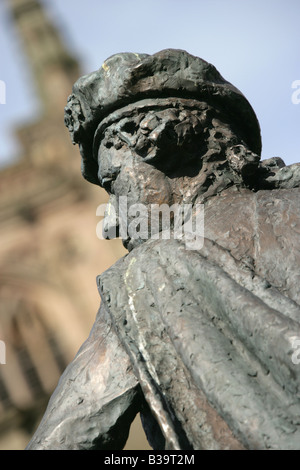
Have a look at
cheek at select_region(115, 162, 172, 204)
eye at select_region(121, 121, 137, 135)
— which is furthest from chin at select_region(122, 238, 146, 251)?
eye at select_region(121, 121, 137, 135)

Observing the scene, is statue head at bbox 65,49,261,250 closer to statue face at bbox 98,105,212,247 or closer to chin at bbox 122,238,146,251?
statue face at bbox 98,105,212,247

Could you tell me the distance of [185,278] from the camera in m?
2.52

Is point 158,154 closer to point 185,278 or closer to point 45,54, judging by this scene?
point 185,278

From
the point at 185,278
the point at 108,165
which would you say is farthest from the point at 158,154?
the point at 185,278

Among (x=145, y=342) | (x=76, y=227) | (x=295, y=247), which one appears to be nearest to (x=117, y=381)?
(x=145, y=342)

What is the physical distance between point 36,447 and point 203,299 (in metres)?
0.59

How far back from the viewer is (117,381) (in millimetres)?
2543

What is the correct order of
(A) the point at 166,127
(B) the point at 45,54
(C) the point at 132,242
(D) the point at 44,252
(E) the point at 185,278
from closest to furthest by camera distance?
(E) the point at 185,278
(A) the point at 166,127
(C) the point at 132,242
(D) the point at 44,252
(B) the point at 45,54

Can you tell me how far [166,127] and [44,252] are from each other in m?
15.3

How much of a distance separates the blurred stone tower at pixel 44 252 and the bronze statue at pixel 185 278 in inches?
555

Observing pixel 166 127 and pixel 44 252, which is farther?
pixel 44 252

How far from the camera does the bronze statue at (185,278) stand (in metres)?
2.29

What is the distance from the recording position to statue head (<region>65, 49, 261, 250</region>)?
277 cm

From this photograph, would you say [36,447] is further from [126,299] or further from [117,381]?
[126,299]
